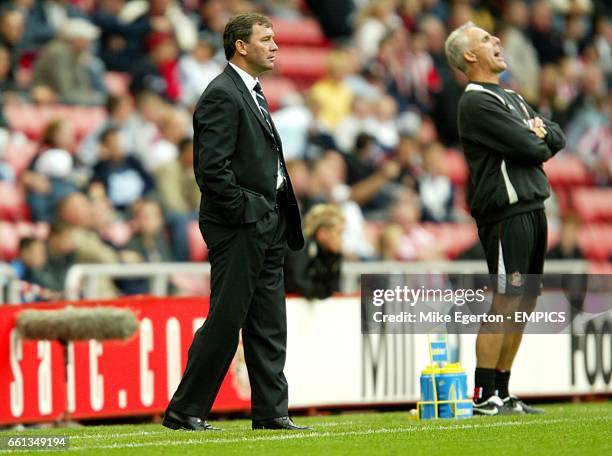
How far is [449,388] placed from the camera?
355 inches

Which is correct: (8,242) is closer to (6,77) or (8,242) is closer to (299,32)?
(6,77)

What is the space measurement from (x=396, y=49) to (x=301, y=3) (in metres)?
1.88

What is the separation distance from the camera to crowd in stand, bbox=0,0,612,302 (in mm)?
13359

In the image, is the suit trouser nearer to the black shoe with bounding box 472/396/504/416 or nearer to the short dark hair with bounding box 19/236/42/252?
the black shoe with bounding box 472/396/504/416

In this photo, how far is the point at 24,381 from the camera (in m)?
10.4

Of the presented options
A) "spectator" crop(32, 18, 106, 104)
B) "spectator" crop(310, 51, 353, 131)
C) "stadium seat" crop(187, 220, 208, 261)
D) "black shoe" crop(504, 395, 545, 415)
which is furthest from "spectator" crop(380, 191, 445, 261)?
"black shoe" crop(504, 395, 545, 415)

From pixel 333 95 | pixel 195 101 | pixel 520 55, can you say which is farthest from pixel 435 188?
pixel 520 55

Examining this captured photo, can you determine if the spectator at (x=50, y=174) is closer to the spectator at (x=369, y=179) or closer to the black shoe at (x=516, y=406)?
the spectator at (x=369, y=179)

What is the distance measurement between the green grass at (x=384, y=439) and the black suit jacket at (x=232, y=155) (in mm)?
1159

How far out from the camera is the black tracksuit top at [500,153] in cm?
900

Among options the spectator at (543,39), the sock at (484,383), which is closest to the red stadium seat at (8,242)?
the sock at (484,383)

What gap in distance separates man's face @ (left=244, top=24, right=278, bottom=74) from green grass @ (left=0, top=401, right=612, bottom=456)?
6.38 feet

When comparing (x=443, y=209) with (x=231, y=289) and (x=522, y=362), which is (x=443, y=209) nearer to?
(x=522, y=362)

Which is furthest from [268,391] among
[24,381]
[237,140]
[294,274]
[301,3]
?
[301,3]
